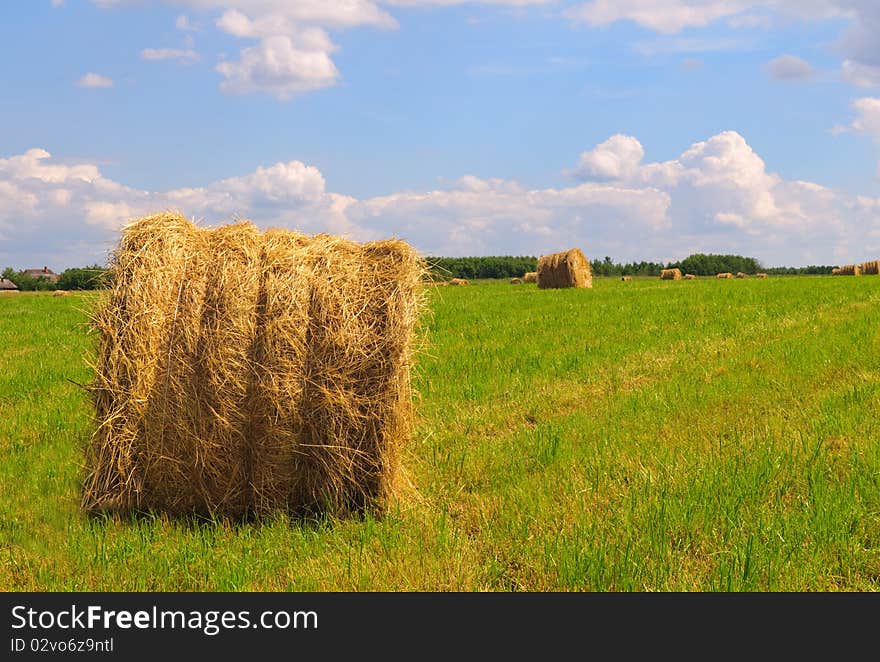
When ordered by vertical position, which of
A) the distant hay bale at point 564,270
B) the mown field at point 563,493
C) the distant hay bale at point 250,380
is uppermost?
the distant hay bale at point 564,270

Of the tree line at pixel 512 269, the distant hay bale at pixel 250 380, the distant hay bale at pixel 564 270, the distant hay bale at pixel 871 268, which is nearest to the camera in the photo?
→ the distant hay bale at pixel 250 380

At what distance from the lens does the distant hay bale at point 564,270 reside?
32.9m

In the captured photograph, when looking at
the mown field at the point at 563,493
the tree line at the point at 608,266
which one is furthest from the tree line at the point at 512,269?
the mown field at the point at 563,493

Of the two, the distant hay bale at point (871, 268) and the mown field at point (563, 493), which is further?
the distant hay bale at point (871, 268)

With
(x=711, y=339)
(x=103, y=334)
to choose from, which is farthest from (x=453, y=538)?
(x=711, y=339)

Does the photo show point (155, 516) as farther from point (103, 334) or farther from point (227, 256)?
point (227, 256)

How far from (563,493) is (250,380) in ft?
9.26

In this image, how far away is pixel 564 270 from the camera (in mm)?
33000

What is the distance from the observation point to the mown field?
539cm

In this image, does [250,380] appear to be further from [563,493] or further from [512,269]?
[512,269]

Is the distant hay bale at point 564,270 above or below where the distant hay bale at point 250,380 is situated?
above

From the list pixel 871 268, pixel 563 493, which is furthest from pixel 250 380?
pixel 871 268

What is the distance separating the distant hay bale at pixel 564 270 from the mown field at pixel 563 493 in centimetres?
1970

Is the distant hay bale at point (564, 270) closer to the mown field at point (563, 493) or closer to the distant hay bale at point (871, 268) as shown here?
the mown field at point (563, 493)
